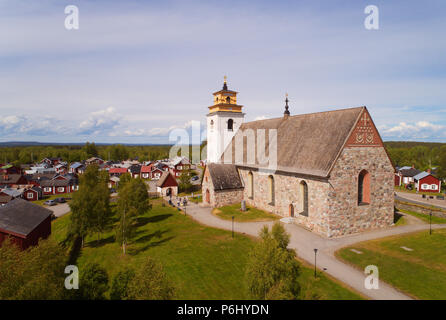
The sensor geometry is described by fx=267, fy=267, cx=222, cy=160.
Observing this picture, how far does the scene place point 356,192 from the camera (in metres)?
26.8

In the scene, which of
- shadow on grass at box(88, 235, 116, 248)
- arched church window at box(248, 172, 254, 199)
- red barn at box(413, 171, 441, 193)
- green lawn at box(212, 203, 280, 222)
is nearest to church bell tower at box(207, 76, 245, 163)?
arched church window at box(248, 172, 254, 199)

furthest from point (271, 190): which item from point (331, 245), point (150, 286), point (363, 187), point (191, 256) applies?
point (150, 286)

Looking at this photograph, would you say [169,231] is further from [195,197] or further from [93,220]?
[195,197]

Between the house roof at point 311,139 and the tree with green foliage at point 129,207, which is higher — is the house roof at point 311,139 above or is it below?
above

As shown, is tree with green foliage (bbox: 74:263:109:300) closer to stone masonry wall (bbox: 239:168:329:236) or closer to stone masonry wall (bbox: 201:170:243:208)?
stone masonry wall (bbox: 239:168:329:236)

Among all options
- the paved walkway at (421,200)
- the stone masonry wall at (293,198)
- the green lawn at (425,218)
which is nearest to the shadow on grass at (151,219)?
the stone masonry wall at (293,198)

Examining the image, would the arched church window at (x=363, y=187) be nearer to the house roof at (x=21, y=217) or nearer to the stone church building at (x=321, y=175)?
the stone church building at (x=321, y=175)

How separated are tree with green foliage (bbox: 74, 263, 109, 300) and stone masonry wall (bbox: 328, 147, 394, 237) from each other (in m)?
20.4

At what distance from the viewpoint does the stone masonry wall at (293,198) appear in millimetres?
26438

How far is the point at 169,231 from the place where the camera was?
31562mm

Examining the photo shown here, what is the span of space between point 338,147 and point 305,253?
10841 mm

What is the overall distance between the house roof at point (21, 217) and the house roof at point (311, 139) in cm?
2664
